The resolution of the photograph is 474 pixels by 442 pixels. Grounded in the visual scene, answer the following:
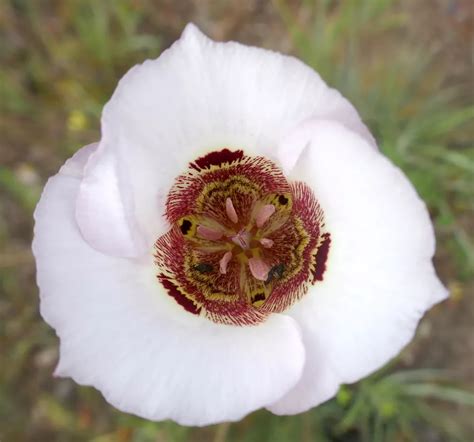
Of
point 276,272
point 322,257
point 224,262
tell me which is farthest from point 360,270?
point 224,262

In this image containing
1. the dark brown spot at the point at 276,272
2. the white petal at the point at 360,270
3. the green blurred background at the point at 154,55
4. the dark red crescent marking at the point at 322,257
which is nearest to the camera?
the white petal at the point at 360,270

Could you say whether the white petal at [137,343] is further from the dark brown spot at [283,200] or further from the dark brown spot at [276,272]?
the dark brown spot at [283,200]

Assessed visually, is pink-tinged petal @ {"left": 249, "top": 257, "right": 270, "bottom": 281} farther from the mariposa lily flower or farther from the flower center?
the mariposa lily flower

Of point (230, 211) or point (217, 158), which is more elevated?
point (217, 158)

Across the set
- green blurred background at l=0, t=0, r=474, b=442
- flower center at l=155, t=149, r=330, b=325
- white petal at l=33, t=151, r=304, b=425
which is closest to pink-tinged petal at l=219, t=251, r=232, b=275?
flower center at l=155, t=149, r=330, b=325

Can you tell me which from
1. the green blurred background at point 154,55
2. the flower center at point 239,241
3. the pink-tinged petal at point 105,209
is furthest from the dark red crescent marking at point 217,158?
the green blurred background at point 154,55

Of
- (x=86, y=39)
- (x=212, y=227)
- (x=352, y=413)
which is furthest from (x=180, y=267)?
(x=86, y=39)

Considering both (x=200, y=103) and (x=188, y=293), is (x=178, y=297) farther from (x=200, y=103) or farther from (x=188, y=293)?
(x=200, y=103)
